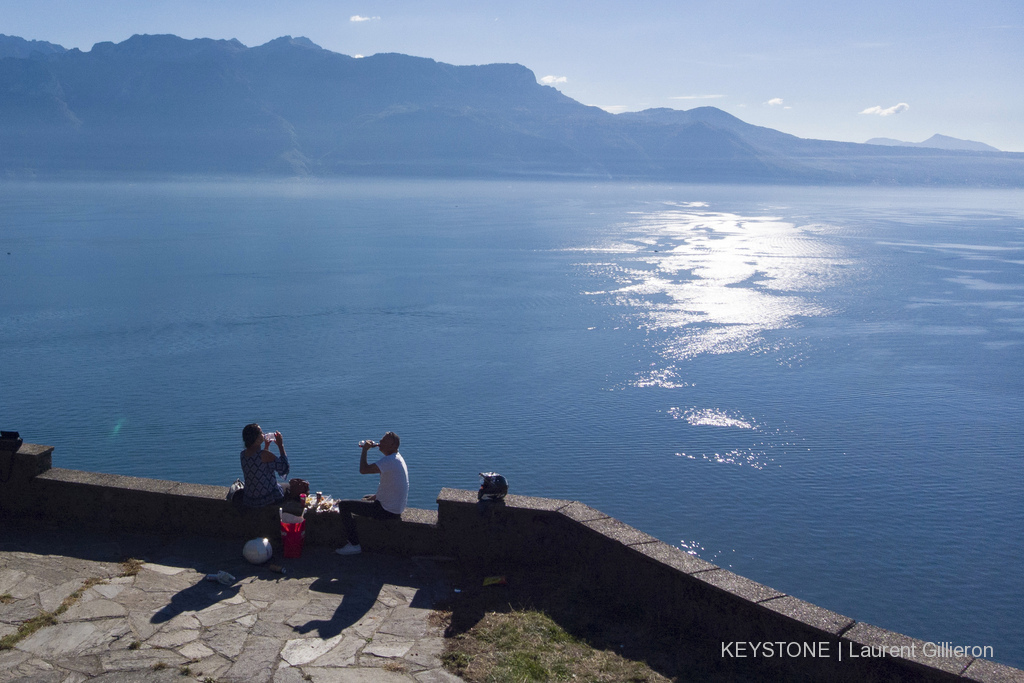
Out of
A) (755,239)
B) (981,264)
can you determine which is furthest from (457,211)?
(981,264)

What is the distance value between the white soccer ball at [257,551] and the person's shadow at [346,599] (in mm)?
574

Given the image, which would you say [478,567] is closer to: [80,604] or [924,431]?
[80,604]

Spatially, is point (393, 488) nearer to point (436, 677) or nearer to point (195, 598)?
point (195, 598)

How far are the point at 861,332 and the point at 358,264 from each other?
27.8m

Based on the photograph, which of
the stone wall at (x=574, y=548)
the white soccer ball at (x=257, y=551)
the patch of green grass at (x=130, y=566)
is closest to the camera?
the stone wall at (x=574, y=548)

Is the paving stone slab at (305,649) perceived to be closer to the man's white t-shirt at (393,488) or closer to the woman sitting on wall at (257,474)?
the man's white t-shirt at (393,488)

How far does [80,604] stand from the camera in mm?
5914

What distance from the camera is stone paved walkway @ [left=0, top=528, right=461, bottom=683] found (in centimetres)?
521

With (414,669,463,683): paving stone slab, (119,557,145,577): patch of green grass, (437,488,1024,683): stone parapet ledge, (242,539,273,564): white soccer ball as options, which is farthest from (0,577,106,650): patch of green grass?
(437,488,1024,683): stone parapet ledge

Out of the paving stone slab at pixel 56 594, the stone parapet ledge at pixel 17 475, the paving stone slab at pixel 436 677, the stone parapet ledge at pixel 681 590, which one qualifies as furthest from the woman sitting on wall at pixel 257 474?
the paving stone slab at pixel 436 677

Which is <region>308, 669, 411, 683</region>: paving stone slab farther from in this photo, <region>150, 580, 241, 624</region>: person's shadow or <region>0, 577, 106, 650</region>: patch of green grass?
<region>0, 577, 106, 650</region>: patch of green grass

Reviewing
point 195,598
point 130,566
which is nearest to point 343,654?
point 195,598

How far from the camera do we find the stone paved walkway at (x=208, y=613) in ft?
→ 17.1

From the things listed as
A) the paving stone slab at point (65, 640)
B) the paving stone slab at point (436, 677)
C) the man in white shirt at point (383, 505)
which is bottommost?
the paving stone slab at point (436, 677)
